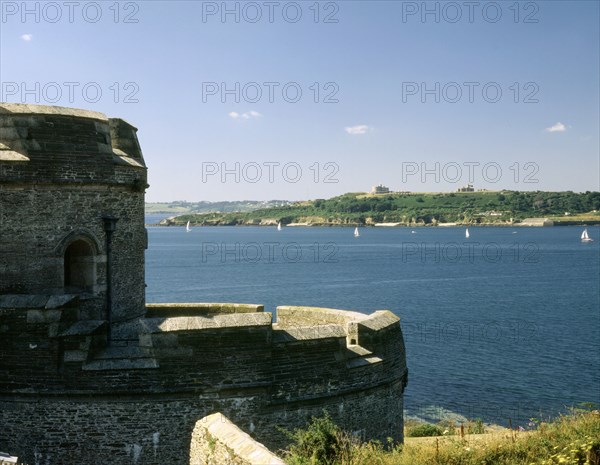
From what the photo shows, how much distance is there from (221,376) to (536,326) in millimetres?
44529

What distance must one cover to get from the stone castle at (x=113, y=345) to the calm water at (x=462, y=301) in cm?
1812

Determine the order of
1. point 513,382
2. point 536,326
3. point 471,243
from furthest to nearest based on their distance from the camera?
point 471,243
point 536,326
point 513,382

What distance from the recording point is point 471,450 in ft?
33.0

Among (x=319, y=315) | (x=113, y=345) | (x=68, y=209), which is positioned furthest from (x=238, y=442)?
(x=319, y=315)

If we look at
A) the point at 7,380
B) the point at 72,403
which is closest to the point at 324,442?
the point at 72,403

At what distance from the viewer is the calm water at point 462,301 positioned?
32.2 metres

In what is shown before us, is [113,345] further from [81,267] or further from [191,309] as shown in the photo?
[191,309]

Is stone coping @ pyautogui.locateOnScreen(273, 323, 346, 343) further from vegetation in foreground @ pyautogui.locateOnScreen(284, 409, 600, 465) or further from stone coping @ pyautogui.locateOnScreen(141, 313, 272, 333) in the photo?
vegetation in foreground @ pyautogui.locateOnScreen(284, 409, 600, 465)

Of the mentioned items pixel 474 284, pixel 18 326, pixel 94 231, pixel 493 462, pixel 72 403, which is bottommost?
pixel 474 284

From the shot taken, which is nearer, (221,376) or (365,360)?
(221,376)

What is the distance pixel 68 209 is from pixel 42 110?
6.41 ft

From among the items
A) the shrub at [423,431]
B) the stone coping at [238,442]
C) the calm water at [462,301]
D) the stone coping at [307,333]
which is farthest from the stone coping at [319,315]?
the calm water at [462,301]

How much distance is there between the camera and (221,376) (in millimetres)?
11000

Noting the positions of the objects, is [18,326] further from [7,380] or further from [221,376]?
[221,376]
